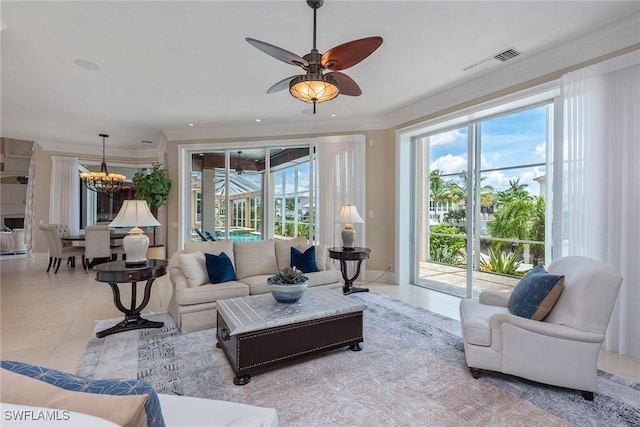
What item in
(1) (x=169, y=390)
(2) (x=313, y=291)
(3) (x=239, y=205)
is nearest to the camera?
(1) (x=169, y=390)

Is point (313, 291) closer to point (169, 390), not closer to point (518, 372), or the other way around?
point (169, 390)

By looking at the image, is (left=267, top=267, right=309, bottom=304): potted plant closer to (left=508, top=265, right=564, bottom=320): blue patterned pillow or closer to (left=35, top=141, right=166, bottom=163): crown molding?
(left=508, top=265, right=564, bottom=320): blue patterned pillow

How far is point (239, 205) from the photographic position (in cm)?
666

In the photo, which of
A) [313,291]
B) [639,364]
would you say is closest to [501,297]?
[639,364]

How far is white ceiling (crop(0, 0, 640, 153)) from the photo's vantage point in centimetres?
259

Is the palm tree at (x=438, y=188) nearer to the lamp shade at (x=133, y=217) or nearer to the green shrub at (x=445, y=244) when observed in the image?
the green shrub at (x=445, y=244)

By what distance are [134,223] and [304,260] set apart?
2.10m

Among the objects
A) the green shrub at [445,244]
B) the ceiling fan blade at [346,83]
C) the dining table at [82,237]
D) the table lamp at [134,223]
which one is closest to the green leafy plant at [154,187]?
the dining table at [82,237]

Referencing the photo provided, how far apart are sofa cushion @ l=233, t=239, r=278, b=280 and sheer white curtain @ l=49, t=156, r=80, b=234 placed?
21.7 feet

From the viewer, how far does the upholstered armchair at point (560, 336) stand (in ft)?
7.07

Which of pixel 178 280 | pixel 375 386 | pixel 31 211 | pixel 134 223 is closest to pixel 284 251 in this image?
pixel 178 280

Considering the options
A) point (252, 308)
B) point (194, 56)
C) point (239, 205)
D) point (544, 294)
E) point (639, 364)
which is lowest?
point (639, 364)

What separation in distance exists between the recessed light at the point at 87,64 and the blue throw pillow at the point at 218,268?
8.25ft

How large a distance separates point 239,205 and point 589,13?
5915 millimetres
